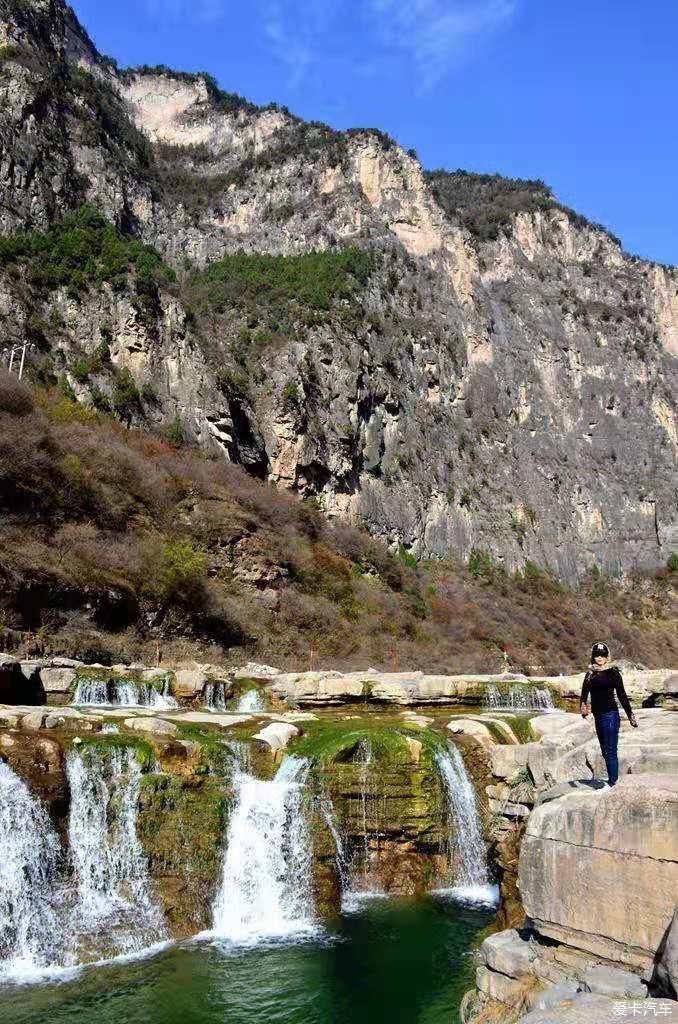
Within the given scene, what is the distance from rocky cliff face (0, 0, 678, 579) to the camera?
46.0 meters

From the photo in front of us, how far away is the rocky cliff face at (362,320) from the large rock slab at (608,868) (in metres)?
35.8

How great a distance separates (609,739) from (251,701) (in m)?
13.6

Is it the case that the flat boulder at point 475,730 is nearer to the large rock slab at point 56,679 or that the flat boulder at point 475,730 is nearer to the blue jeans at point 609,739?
the blue jeans at point 609,739

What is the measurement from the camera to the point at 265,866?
1100cm

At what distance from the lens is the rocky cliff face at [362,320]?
4603cm

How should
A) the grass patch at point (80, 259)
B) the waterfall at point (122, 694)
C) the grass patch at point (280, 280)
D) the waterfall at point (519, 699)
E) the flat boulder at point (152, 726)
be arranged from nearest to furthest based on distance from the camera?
the flat boulder at point (152, 726) < the waterfall at point (122, 694) < the waterfall at point (519, 699) < the grass patch at point (80, 259) < the grass patch at point (280, 280)

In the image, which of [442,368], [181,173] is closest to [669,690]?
[442,368]

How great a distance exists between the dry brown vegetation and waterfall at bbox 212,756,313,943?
1179cm

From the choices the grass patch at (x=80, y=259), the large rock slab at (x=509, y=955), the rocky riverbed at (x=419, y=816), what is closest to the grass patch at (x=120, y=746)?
the rocky riverbed at (x=419, y=816)

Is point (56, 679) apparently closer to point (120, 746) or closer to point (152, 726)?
point (152, 726)

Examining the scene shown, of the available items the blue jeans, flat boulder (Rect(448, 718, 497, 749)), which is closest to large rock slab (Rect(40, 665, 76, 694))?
flat boulder (Rect(448, 718, 497, 749))

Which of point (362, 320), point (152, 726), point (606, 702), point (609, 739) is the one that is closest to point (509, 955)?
point (609, 739)

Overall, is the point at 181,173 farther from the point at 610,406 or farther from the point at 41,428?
the point at 41,428

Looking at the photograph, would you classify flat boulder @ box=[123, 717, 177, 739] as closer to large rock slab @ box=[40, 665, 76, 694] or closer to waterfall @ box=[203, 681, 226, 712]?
large rock slab @ box=[40, 665, 76, 694]
